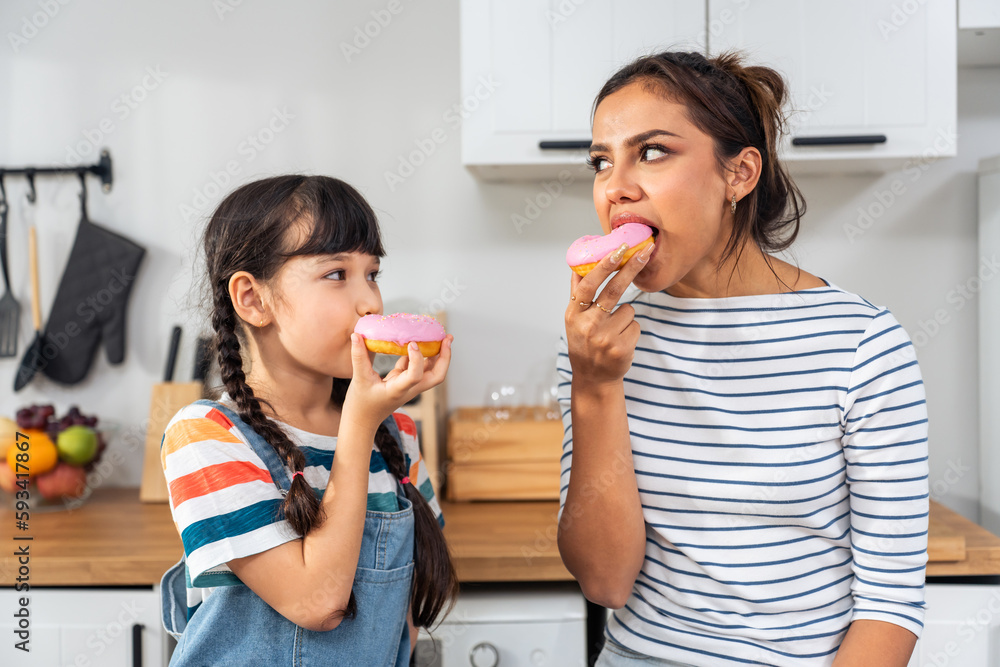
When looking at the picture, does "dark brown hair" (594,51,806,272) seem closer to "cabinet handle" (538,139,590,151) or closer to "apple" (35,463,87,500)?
"cabinet handle" (538,139,590,151)

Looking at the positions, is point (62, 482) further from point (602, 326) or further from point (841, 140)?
point (841, 140)

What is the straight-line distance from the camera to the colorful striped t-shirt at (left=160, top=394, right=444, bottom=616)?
79 centimetres

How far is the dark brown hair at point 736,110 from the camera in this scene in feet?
3.12

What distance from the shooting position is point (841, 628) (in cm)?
96

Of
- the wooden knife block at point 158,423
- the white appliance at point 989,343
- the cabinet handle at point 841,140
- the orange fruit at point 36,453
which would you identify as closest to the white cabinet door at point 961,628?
the white appliance at point 989,343

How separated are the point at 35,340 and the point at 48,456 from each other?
0.35 meters

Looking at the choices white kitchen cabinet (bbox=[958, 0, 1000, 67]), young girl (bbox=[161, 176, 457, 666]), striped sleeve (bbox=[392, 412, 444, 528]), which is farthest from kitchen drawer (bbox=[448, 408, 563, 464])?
white kitchen cabinet (bbox=[958, 0, 1000, 67])

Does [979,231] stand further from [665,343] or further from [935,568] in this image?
[665,343]

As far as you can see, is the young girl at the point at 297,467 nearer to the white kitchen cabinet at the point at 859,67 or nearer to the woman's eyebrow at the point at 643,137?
the woman's eyebrow at the point at 643,137

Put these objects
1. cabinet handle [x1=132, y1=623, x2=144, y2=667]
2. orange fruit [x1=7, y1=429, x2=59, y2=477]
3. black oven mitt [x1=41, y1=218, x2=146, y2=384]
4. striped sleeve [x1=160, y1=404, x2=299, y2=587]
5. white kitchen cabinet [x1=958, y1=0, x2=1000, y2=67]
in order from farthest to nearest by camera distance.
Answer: black oven mitt [x1=41, y1=218, x2=146, y2=384], orange fruit [x1=7, y1=429, x2=59, y2=477], white kitchen cabinet [x1=958, y1=0, x2=1000, y2=67], cabinet handle [x1=132, y1=623, x2=144, y2=667], striped sleeve [x1=160, y1=404, x2=299, y2=587]

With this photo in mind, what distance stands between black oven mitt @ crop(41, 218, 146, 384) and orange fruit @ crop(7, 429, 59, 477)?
0.25 meters

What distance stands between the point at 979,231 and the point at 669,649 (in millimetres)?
1363

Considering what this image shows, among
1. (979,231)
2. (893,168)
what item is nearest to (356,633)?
(893,168)

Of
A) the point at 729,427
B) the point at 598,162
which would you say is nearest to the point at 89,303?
the point at 598,162
